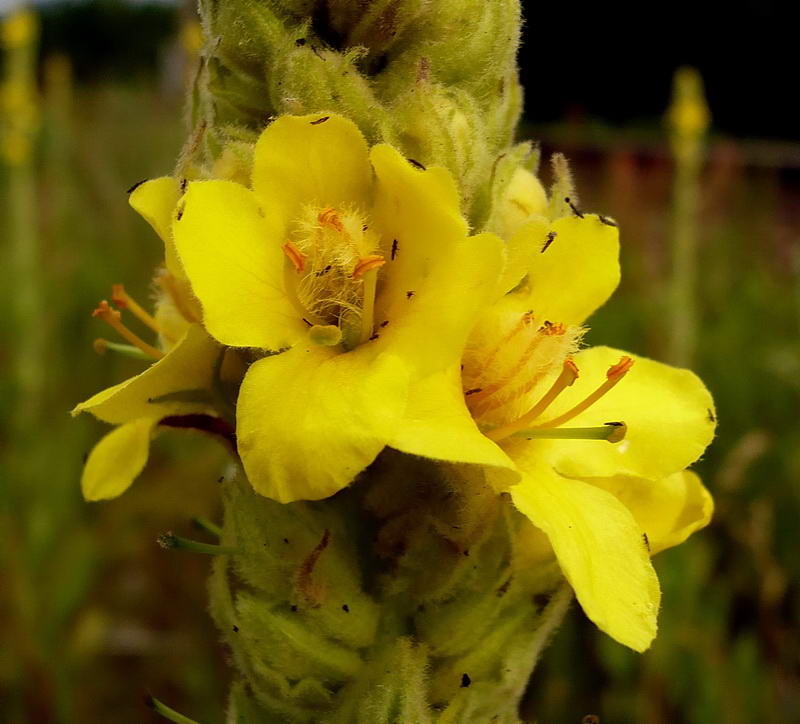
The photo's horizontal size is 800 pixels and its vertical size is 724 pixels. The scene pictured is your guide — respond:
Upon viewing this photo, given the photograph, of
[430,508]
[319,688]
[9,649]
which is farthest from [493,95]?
[9,649]

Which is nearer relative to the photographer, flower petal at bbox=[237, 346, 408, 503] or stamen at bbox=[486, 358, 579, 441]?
flower petal at bbox=[237, 346, 408, 503]

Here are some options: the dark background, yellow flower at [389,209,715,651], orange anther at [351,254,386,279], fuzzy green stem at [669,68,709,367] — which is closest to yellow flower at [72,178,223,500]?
orange anther at [351,254,386,279]

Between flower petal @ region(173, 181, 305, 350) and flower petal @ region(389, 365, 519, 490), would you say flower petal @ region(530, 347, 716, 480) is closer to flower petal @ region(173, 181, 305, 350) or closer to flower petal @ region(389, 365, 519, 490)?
flower petal @ region(389, 365, 519, 490)

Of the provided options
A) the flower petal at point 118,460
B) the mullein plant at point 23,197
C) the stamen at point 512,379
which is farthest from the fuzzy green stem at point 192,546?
the mullein plant at point 23,197

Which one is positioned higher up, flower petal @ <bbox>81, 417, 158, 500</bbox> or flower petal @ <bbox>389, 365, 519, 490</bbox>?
flower petal @ <bbox>389, 365, 519, 490</bbox>

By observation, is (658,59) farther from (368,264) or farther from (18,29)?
(368,264)

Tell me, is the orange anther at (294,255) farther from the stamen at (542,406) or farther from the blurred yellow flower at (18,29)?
the blurred yellow flower at (18,29)

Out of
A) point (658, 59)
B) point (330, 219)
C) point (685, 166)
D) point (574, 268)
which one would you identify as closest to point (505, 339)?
point (574, 268)
